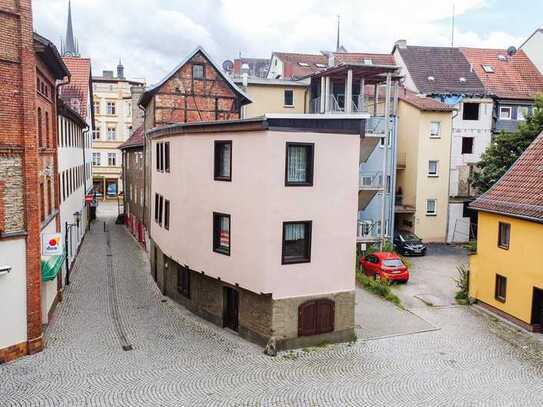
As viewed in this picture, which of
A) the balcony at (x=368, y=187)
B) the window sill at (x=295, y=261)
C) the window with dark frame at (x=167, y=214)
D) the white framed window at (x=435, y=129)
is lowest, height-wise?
the window sill at (x=295, y=261)

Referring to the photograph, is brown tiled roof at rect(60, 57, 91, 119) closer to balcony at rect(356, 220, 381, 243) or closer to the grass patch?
balcony at rect(356, 220, 381, 243)

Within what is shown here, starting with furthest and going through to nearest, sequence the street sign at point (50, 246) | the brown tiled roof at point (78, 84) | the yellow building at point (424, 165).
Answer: the brown tiled roof at point (78, 84) < the yellow building at point (424, 165) < the street sign at point (50, 246)

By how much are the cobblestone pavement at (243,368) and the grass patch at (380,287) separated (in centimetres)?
222

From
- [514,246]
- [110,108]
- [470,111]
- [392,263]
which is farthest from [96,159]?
[514,246]

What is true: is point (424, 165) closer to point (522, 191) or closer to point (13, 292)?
point (522, 191)

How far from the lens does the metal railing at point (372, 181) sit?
29.8 metres

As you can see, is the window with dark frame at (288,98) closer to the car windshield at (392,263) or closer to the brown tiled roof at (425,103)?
the brown tiled roof at (425,103)

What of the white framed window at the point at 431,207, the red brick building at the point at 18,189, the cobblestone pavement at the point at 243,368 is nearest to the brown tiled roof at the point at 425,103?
the white framed window at the point at 431,207

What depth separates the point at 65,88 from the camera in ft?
143

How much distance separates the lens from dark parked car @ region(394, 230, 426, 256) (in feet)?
107

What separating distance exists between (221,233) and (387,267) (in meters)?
10.6

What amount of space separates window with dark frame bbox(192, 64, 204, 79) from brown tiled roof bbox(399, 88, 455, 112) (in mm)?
14588

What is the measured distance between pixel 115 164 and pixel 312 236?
54.2m

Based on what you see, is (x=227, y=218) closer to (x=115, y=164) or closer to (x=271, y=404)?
(x=271, y=404)
